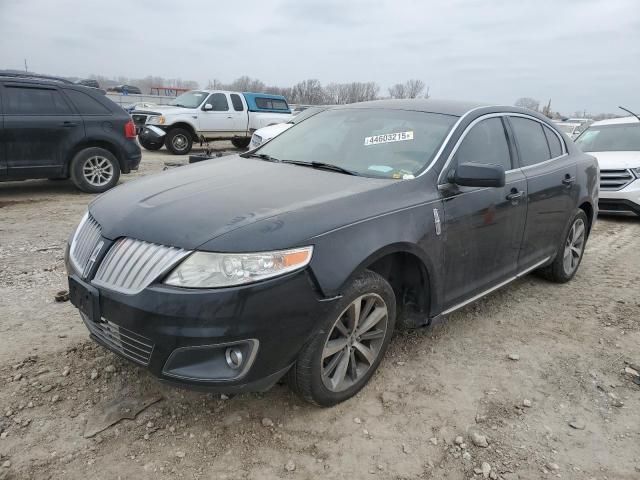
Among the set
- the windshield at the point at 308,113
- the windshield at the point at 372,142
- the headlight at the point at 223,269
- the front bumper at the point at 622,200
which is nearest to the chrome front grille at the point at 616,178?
the front bumper at the point at 622,200

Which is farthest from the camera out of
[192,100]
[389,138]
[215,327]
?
[192,100]

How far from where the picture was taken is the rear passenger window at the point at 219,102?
14232 millimetres

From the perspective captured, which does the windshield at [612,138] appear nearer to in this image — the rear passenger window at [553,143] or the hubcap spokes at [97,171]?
the rear passenger window at [553,143]

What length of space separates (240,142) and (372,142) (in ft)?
43.0

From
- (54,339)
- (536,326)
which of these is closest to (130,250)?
(54,339)

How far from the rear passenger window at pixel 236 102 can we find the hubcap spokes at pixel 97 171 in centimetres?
748

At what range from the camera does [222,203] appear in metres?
2.52

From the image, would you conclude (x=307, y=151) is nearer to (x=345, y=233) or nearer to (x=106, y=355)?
(x=345, y=233)

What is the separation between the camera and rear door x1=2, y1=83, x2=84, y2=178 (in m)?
6.82

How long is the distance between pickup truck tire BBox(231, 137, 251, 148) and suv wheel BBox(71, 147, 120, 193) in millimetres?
7517

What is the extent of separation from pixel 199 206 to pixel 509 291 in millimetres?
3208

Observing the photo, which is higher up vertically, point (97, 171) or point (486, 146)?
point (486, 146)

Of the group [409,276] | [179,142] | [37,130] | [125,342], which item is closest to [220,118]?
[179,142]

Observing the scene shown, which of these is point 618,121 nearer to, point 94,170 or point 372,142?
point 372,142
